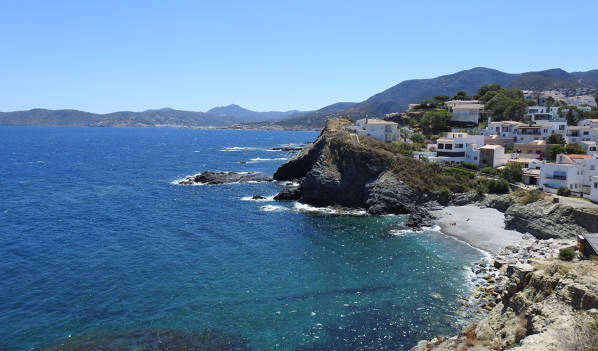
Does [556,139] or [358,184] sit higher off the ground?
[556,139]

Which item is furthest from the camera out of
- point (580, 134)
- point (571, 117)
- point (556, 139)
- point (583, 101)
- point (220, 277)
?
point (583, 101)

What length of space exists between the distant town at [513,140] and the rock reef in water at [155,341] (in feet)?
156

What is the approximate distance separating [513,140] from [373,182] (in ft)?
134

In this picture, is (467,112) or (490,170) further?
(467,112)

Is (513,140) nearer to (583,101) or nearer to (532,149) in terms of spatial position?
(532,149)

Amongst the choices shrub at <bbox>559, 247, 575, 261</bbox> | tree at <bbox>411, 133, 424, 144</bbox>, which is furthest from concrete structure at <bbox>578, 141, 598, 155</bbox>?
shrub at <bbox>559, 247, 575, 261</bbox>

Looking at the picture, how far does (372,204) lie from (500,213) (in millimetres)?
18177

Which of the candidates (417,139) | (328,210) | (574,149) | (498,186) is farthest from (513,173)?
(417,139)

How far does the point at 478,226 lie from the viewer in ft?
163

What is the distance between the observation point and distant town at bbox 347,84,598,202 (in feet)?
179

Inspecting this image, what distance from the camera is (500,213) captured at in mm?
54188

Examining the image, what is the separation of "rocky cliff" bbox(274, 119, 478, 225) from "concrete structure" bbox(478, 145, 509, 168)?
29.4 ft

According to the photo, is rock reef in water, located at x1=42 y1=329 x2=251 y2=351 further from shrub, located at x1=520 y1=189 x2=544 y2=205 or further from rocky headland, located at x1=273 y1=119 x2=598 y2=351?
shrub, located at x1=520 y1=189 x2=544 y2=205

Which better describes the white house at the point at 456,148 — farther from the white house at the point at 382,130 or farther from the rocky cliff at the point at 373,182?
the white house at the point at 382,130
